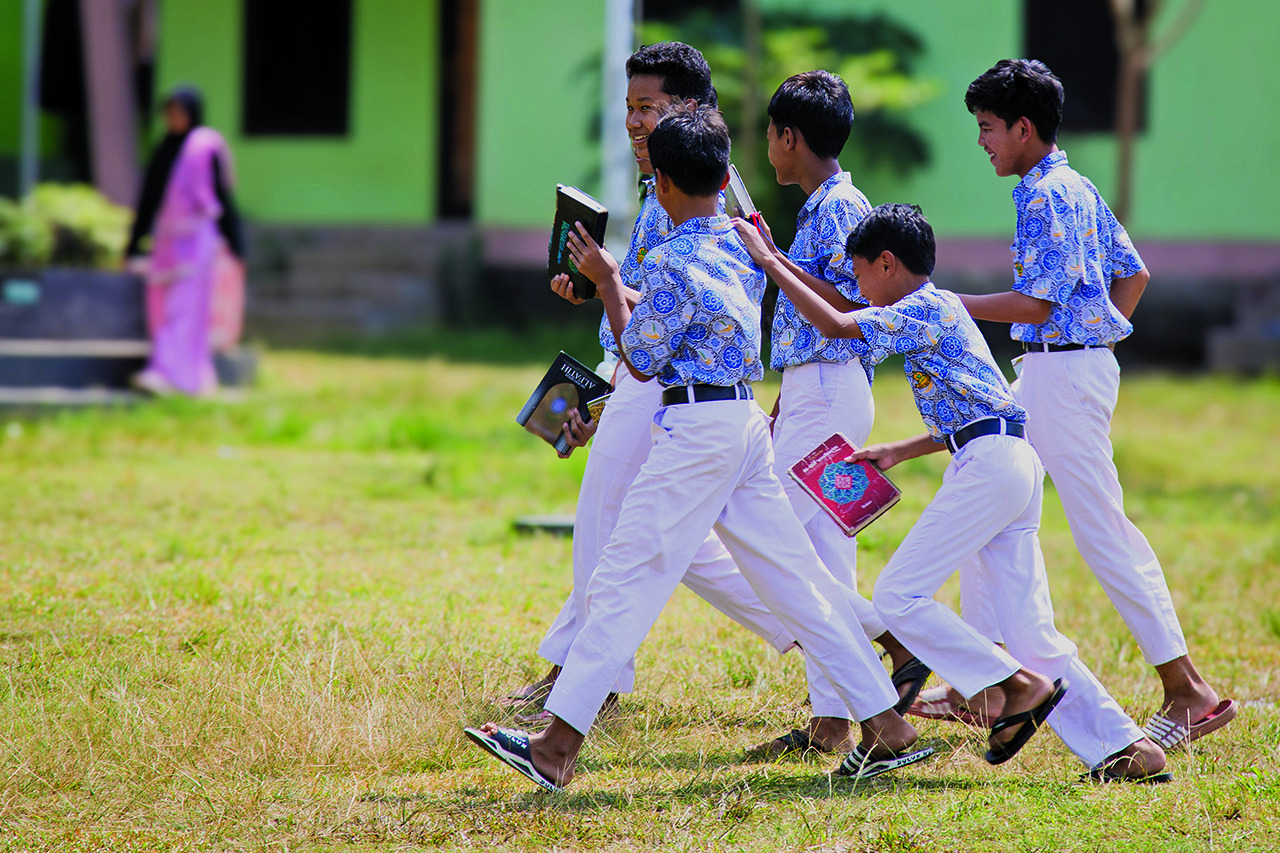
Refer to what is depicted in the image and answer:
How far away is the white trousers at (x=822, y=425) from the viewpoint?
402 centimetres

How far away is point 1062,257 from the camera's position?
384cm

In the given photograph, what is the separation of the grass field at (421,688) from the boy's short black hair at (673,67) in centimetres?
177

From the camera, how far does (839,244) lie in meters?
3.98

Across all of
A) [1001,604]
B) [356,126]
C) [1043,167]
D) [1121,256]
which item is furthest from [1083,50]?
[1001,604]

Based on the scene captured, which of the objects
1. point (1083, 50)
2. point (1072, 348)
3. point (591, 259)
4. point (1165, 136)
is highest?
point (1083, 50)

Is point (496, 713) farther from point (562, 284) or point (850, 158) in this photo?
point (850, 158)

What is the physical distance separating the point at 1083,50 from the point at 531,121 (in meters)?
5.66

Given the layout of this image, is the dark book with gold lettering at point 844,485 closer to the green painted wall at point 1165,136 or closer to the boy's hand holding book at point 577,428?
the boy's hand holding book at point 577,428

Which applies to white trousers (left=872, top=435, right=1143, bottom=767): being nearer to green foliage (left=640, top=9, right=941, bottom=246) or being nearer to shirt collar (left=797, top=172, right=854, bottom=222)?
shirt collar (left=797, top=172, right=854, bottom=222)

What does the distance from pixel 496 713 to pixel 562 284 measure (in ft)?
3.94

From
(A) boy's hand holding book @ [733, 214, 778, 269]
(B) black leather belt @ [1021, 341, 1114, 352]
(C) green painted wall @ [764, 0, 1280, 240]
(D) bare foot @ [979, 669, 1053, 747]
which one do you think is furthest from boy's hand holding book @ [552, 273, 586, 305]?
(C) green painted wall @ [764, 0, 1280, 240]

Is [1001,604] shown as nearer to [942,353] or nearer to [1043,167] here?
[942,353]

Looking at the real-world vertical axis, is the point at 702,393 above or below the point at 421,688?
above

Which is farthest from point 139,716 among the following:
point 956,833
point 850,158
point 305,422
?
point 850,158
